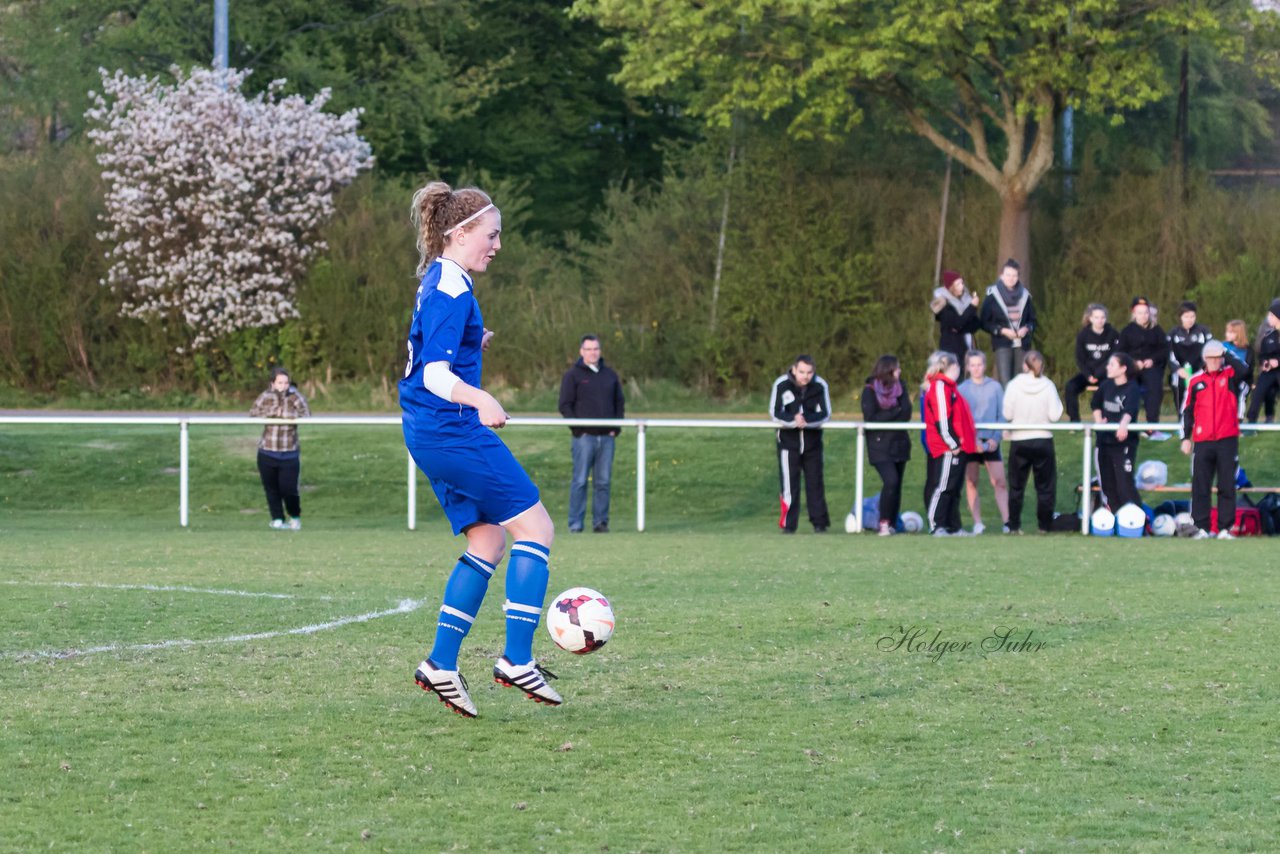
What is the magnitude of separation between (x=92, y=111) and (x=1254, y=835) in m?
29.1

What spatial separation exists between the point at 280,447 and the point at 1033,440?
7.38 metres

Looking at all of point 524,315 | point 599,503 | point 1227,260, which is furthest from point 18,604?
point 1227,260

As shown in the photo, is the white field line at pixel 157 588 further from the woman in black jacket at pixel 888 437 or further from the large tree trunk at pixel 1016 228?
the large tree trunk at pixel 1016 228

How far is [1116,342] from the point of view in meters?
18.9

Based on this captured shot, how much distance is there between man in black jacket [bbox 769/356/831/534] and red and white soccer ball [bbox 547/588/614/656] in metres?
10.1

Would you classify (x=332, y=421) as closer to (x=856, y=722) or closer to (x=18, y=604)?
(x=18, y=604)

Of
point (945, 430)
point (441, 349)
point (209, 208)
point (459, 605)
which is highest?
point (209, 208)

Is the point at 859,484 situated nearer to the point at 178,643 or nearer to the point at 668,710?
the point at 178,643

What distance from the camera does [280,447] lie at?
17203mm

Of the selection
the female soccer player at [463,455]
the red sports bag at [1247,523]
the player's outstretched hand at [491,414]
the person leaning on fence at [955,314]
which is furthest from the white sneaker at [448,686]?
the person leaning on fence at [955,314]

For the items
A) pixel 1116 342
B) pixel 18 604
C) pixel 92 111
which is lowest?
pixel 18 604

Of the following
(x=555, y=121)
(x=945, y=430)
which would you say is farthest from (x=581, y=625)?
(x=555, y=121)

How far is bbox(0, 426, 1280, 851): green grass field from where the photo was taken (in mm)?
4961

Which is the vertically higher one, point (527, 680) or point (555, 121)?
point (555, 121)
